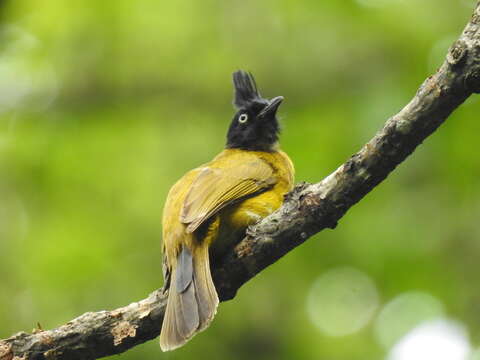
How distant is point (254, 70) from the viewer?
801cm

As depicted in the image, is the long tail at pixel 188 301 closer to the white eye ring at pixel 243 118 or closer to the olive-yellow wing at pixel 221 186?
the olive-yellow wing at pixel 221 186

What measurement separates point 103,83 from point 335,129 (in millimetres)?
2688

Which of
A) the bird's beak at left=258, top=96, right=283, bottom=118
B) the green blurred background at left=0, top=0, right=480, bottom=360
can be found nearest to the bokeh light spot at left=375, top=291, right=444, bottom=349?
the green blurred background at left=0, top=0, right=480, bottom=360

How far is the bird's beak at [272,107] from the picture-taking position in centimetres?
618

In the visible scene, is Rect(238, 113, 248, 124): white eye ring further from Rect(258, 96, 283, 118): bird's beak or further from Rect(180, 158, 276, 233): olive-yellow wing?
Rect(180, 158, 276, 233): olive-yellow wing

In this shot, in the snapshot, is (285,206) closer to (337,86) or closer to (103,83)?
(337,86)

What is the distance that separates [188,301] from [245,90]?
2740 mm

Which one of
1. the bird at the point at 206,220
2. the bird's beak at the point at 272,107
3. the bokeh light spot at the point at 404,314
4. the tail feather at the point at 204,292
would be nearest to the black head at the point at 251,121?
the bird's beak at the point at 272,107

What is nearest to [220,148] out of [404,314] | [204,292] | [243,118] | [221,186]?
[243,118]

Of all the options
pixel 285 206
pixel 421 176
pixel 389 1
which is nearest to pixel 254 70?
pixel 389 1

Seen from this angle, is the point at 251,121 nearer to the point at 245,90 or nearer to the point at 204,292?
the point at 245,90

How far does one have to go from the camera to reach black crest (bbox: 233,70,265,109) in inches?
254

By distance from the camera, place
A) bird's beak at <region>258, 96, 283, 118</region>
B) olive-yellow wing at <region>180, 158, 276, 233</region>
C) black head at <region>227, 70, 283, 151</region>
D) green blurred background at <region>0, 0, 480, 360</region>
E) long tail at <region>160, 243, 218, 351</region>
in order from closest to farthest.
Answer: long tail at <region>160, 243, 218, 351</region>, olive-yellow wing at <region>180, 158, 276, 233</region>, bird's beak at <region>258, 96, 283, 118</region>, black head at <region>227, 70, 283, 151</region>, green blurred background at <region>0, 0, 480, 360</region>

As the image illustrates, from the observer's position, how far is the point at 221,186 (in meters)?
4.99
